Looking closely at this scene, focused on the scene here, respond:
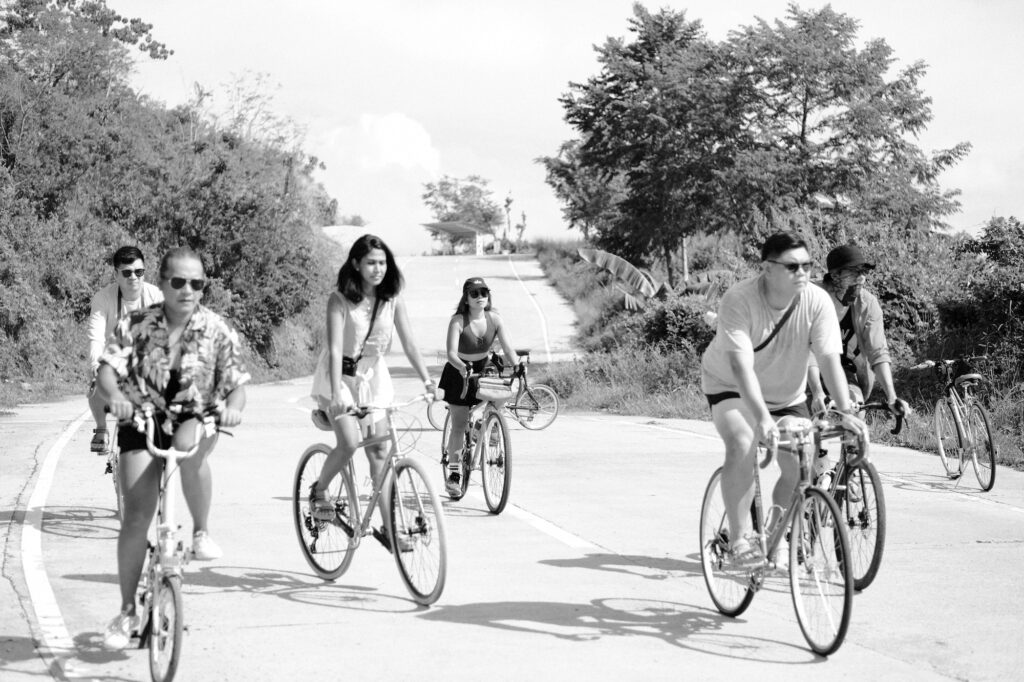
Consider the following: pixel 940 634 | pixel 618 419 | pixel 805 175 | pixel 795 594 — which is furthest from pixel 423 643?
pixel 805 175

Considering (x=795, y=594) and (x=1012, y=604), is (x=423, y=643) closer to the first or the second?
(x=795, y=594)

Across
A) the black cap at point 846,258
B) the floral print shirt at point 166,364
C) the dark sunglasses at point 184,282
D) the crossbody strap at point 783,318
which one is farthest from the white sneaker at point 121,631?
the black cap at point 846,258

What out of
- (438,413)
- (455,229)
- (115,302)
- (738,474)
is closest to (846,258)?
(738,474)

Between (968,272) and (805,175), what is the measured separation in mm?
13394

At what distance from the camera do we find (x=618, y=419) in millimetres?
20297

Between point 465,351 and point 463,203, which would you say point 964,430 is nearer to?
point 465,351

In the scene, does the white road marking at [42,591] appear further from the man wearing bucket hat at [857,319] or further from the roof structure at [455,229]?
the roof structure at [455,229]

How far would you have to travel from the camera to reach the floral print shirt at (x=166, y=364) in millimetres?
5441

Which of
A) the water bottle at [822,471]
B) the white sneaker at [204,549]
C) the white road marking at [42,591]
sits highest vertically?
the water bottle at [822,471]

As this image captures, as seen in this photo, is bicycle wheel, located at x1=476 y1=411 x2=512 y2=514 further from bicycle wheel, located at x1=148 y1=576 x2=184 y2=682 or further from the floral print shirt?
bicycle wheel, located at x1=148 y1=576 x2=184 y2=682

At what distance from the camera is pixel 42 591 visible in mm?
6852

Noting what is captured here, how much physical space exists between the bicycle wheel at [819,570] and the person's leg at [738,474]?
0.48 metres

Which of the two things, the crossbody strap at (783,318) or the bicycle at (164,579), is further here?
the crossbody strap at (783,318)

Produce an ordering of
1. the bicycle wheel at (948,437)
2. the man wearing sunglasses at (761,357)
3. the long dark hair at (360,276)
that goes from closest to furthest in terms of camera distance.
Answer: the man wearing sunglasses at (761,357) < the long dark hair at (360,276) < the bicycle wheel at (948,437)
